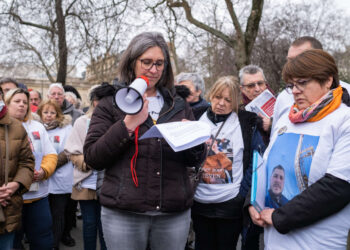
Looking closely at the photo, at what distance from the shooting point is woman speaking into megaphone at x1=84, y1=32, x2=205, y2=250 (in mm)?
1878

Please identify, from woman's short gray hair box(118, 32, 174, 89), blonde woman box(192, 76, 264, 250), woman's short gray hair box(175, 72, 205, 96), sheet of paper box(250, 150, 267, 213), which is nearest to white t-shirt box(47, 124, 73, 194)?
woman's short gray hair box(175, 72, 205, 96)

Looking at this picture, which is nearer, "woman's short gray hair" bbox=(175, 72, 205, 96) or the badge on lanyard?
the badge on lanyard

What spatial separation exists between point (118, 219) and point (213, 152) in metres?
1.16

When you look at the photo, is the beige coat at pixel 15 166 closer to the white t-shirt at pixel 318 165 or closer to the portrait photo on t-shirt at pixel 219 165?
the portrait photo on t-shirt at pixel 219 165

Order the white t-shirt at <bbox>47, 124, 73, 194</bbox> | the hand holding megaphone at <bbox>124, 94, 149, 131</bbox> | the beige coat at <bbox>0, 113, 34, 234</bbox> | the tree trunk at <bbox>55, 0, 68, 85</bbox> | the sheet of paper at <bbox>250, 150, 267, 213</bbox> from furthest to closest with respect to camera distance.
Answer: the tree trunk at <bbox>55, 0, 68, 85</bbox>
the white t-shirt at <bbox>47, 124, 73, 194</bbox>
the beige coat at <bbox>0, 113, 34, 234</bbox>
the sheet of paper at <bbox>250, 150, 267, 213</bbox>
the hand holding megaphone at <bbox>124, 94, 149, 131</bbox>

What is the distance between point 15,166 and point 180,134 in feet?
5.82

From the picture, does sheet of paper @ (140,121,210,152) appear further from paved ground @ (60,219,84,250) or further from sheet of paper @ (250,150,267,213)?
paved ground @ (60,219,84,250)

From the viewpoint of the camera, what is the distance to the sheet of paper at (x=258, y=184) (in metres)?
2.03

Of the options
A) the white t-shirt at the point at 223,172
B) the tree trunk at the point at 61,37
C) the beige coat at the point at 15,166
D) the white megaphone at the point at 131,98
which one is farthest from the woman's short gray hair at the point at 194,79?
the tree trunk at the point at 61,37

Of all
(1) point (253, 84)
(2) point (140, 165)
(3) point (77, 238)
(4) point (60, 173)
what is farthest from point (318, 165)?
(3) point (77, 238)

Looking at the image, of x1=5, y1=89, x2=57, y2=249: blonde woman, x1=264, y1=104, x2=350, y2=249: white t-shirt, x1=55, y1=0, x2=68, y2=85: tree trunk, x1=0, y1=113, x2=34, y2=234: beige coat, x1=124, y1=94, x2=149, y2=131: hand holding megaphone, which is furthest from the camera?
x1=55, y1=0, x2=68, y2=85: tree trunk

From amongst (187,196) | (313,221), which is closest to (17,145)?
(187,196)

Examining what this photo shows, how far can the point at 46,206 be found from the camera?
11.3 feet

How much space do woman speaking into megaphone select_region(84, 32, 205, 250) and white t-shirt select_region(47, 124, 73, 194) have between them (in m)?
2.39
